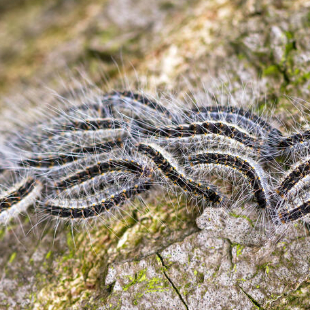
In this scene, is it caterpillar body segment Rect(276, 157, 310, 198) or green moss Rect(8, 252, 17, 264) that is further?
green moss Rect(8, 252, 17, 264)

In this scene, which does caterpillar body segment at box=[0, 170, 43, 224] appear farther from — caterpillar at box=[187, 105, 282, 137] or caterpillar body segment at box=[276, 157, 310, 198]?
caterpillar body segment at box=[276, 157, 310, 198]

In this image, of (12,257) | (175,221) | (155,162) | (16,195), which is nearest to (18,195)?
(16,195)

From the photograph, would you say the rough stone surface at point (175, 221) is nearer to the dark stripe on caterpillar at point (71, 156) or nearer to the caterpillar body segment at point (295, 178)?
the caterpillar body segment at point (295, 178)

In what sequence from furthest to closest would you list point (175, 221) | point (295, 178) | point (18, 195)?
point (18, 195) < point (175, 221) < point (295, 178)

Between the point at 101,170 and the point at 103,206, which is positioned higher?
the point at 101,170

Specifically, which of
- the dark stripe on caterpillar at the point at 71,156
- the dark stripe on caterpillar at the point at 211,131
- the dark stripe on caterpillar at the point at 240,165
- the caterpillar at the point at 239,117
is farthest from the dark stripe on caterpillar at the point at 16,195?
the caterpillar at the point at 239,117

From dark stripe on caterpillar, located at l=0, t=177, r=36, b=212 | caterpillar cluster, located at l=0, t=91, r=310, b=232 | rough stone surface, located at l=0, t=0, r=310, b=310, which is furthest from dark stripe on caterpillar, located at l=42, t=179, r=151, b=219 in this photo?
dark stripe on caterpillar, located at l=0, t=177, r=36, b=212

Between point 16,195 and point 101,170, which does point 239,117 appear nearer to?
point 101,170
